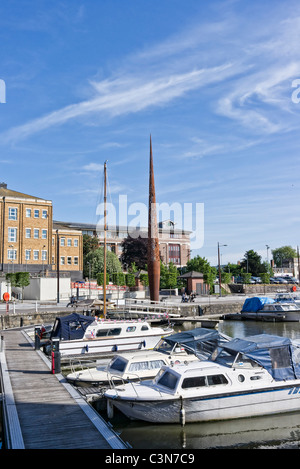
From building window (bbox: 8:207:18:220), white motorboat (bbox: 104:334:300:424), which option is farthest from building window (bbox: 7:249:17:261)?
white motorboat (bbox: 104:334:300:424)

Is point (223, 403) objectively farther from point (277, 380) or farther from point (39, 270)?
point (39, 270)

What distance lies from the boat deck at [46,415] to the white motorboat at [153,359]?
63.2 inches

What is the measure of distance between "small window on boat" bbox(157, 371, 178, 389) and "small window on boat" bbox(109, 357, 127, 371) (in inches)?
137

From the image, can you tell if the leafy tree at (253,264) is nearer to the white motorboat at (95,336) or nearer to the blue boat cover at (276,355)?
the white motorboat at (95,336)

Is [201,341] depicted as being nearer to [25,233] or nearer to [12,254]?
[12,254]

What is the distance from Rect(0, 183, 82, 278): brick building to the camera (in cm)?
6956

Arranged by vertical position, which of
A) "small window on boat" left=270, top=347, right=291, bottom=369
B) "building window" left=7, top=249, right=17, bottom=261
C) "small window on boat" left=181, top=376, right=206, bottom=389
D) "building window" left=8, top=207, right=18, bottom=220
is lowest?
"small window on boat" left=181, top=376, right=206, bottom=389

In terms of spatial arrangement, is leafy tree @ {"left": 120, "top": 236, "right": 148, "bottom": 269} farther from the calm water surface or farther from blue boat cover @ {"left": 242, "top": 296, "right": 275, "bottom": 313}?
the calm water surface

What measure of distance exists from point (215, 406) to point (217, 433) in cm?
92

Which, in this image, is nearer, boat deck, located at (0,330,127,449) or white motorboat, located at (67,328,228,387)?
boat deck, located at (0,330,127,449)

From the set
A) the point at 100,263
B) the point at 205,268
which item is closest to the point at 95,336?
the point at 205,268

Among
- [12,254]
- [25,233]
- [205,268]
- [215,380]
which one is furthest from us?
[205,268]

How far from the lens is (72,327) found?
26547 mm
